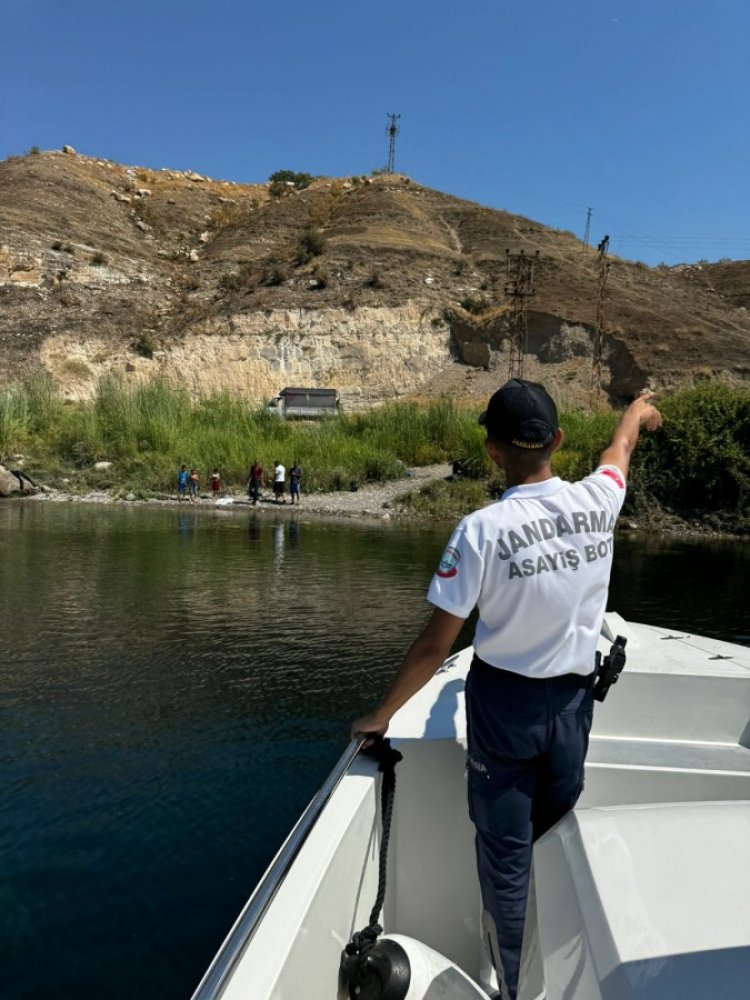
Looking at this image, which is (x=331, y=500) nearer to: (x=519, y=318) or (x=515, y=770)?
(x=519, y=318)

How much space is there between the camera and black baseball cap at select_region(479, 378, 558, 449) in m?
2.29

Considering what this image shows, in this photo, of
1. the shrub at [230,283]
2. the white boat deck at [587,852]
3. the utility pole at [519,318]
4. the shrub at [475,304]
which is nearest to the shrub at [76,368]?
the shrub at [230,283]

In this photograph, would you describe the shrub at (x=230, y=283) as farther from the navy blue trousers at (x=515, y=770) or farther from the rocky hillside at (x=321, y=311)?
the navy blue trousers at (x=515, y=770)

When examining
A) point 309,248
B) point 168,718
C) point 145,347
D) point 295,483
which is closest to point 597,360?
point 309,248

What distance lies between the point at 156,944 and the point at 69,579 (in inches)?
379

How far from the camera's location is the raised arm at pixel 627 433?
2764 mm

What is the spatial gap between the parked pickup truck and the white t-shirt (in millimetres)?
36746

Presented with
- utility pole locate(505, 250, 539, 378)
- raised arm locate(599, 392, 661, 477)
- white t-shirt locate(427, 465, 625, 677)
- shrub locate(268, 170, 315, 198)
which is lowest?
white t-shirt locate(427, 465, 625, 677)

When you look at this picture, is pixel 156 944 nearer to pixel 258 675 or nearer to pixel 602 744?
pixel 602 744

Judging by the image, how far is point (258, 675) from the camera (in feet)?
26.4

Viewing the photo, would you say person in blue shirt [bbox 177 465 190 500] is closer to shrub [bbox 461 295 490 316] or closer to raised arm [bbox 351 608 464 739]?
shrub [bbox 461 295 490 316]

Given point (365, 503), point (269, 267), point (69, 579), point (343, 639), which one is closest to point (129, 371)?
point (269, 267)

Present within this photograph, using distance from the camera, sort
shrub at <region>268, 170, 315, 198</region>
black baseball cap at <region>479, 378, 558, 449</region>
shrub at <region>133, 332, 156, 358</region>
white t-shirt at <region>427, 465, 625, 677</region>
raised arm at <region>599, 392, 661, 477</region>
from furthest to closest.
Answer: shrub at <region>268, 170, 315, 198</region> < shrub at <region>133, 332, 156, 358</region> < raised arm at <region>599, 392, 661, 477</region> < black baseball cap at <region>479, 378, 558, 449</region> < white t-shirt at <region>427, 465, 625, 677</region>

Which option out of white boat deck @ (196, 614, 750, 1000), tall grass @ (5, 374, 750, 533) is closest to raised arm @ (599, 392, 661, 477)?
white boat deck @ (196, 614, 750, 1000)
